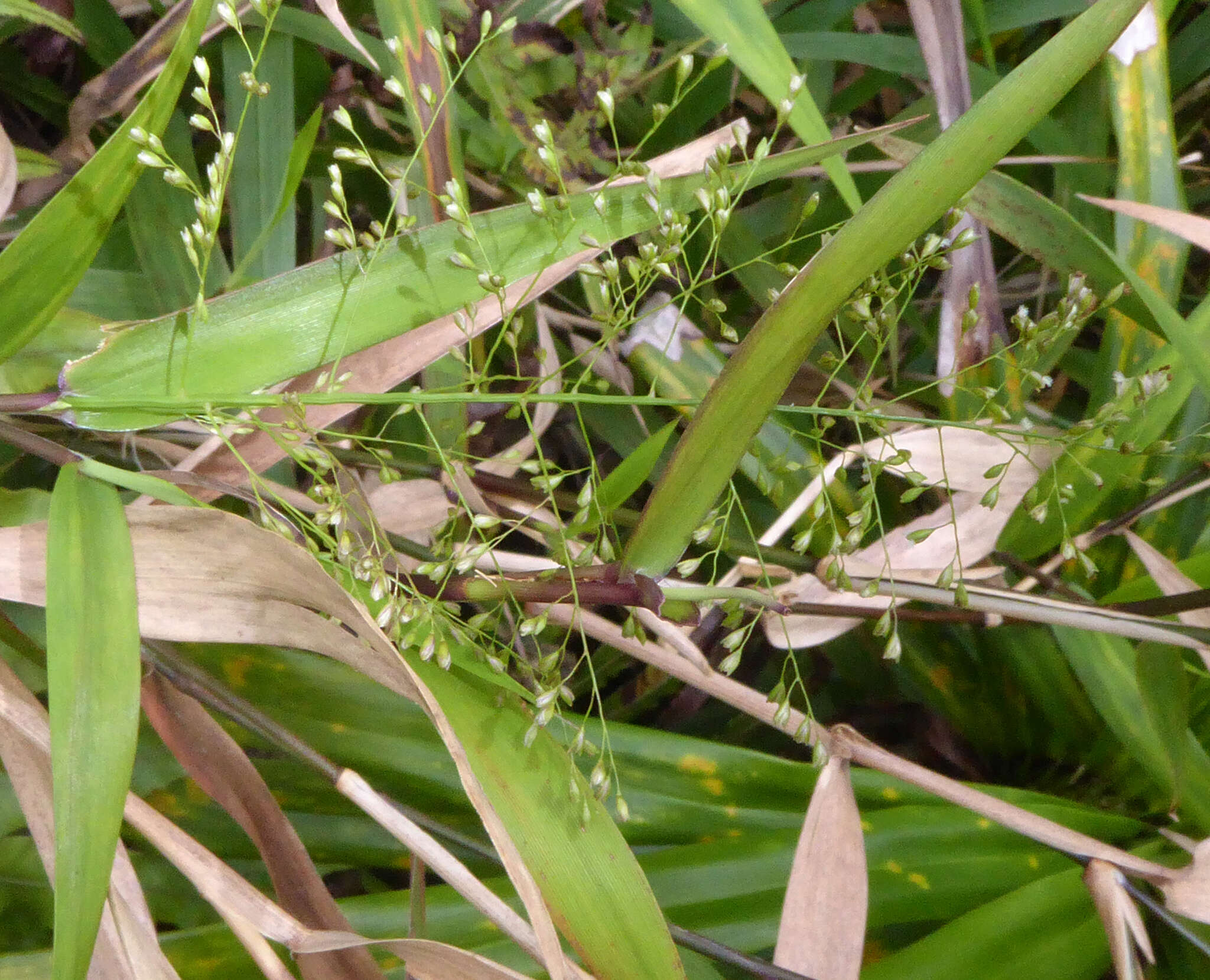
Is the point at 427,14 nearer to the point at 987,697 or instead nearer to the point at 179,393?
the point at 179,393

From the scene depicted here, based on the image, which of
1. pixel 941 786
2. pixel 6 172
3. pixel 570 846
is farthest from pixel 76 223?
pixel 941 786

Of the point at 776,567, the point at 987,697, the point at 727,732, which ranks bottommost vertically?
the point at 727,732

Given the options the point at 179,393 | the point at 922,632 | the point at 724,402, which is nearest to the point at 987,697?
the point at 922,632

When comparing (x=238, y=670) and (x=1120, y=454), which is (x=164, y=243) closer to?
(x=238, y=670)

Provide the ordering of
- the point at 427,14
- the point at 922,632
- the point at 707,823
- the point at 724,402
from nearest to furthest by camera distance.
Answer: the point at 724,402, the point at 427,14, the point at 707,823, the point at 922,632

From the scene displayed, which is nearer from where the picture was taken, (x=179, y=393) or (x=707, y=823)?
(x=179, y=393)

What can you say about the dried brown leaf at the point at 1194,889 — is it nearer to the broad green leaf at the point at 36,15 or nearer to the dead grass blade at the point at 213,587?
the dead grass blade at the point at 213,587

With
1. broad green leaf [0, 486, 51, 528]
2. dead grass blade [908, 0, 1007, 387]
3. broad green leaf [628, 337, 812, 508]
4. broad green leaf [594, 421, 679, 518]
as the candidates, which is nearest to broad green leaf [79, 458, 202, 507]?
broad green leaf [0, 486, 51, 528]

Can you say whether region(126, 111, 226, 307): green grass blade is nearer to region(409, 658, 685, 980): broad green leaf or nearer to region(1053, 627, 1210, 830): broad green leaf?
region(409, 658, 685, 980): broad green leaf
